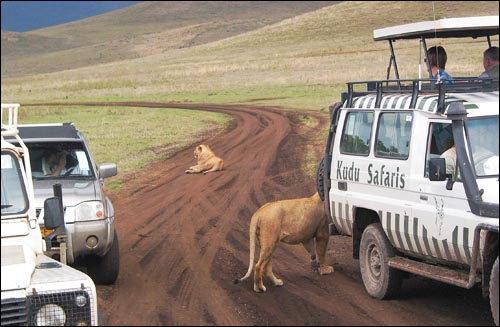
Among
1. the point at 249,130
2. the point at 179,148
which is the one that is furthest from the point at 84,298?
the point at 249,130

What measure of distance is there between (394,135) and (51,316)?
416 centimetres

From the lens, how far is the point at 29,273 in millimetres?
6668

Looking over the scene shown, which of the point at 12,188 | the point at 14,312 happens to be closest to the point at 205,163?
the point at 12,188

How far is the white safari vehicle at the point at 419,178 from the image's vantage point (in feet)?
25.4

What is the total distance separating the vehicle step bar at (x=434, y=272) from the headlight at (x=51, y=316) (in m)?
3.35

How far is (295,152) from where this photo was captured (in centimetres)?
2408

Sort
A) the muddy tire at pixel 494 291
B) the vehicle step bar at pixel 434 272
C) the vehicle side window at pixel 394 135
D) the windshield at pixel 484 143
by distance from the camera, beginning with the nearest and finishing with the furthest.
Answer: the muddy tire at pixel 494 291, the vehicle step bar at pixel 434 272, the windshield at pixel 484 143, the vehicle side window at pixel 394 135

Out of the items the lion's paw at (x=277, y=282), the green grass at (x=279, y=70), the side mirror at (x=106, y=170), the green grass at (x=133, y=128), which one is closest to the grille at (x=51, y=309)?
the lion's paw at (x=277, y=282)

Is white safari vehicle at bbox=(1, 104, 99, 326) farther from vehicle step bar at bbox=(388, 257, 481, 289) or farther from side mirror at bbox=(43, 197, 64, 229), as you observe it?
vehicle step bar at bbox=(388, 257, 481, 289)

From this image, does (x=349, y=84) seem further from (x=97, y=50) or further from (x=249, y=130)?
(x=97, y=50)

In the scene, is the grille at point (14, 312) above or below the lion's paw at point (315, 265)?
above

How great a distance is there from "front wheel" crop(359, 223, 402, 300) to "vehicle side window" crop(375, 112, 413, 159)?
774 millimetres

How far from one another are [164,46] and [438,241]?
499ft

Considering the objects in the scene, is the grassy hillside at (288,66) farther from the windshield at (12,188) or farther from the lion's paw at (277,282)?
the windshield at (12,188)
